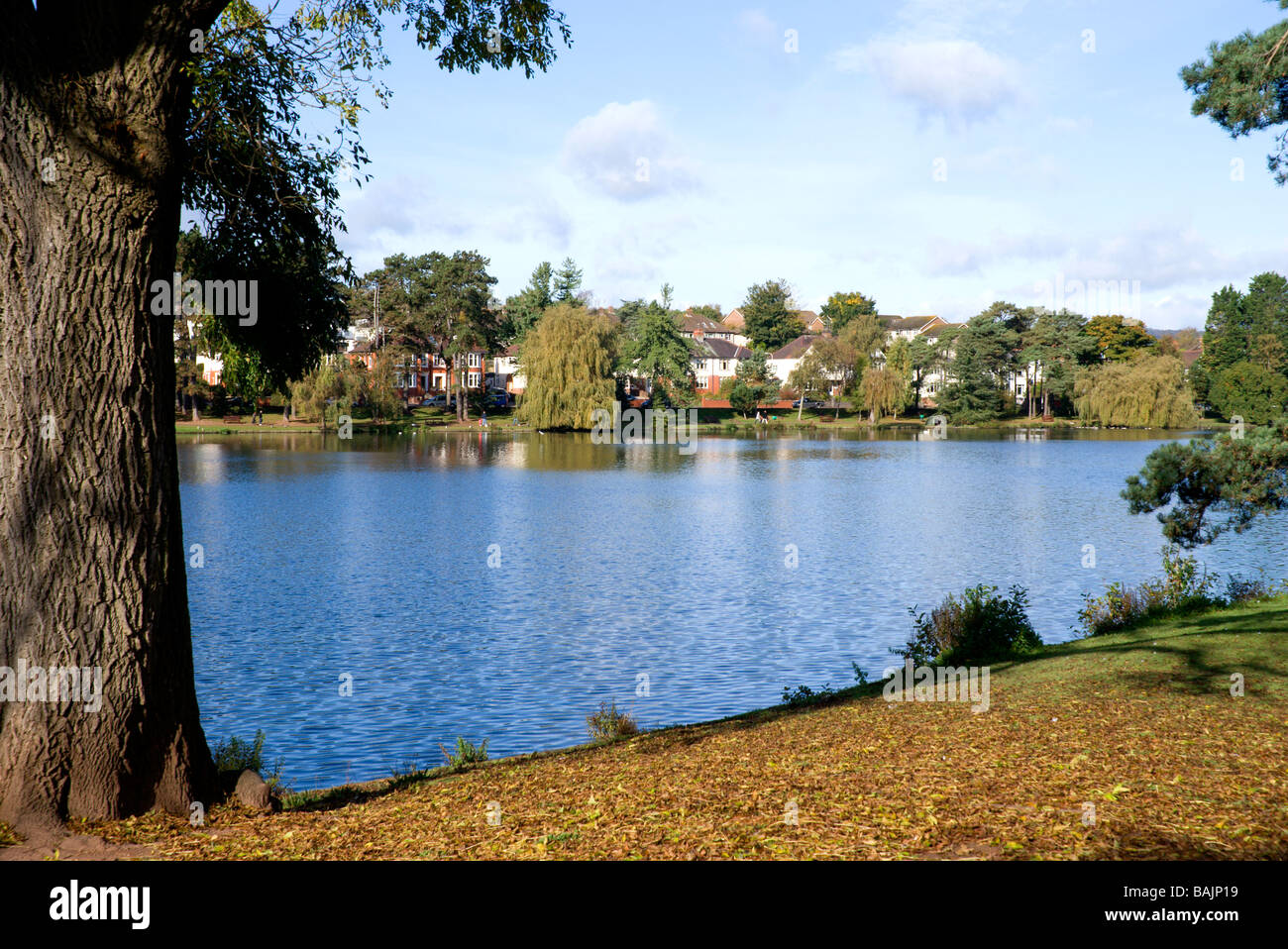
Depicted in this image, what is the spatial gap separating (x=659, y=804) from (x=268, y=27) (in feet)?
24.7

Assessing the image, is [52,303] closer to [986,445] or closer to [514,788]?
[514,788]

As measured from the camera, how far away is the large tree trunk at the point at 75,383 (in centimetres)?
596

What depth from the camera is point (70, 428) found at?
601 cm

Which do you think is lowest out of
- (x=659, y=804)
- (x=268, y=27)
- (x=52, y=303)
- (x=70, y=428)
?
(x=659, y=804)

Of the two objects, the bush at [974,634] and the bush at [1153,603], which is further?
the bush at [1153,603]

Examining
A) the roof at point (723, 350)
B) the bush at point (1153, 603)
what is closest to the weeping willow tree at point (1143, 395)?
the roof at point (723, 350)

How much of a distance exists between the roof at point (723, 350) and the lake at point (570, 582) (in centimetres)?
8678

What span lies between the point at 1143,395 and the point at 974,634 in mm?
89109

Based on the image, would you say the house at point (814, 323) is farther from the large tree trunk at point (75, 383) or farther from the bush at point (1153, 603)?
the large tree trunk at point (75, 383)

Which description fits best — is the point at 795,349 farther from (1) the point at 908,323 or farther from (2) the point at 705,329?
(1) the point at 908,323

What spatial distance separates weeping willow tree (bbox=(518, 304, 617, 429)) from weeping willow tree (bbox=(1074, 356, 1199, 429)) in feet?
155
